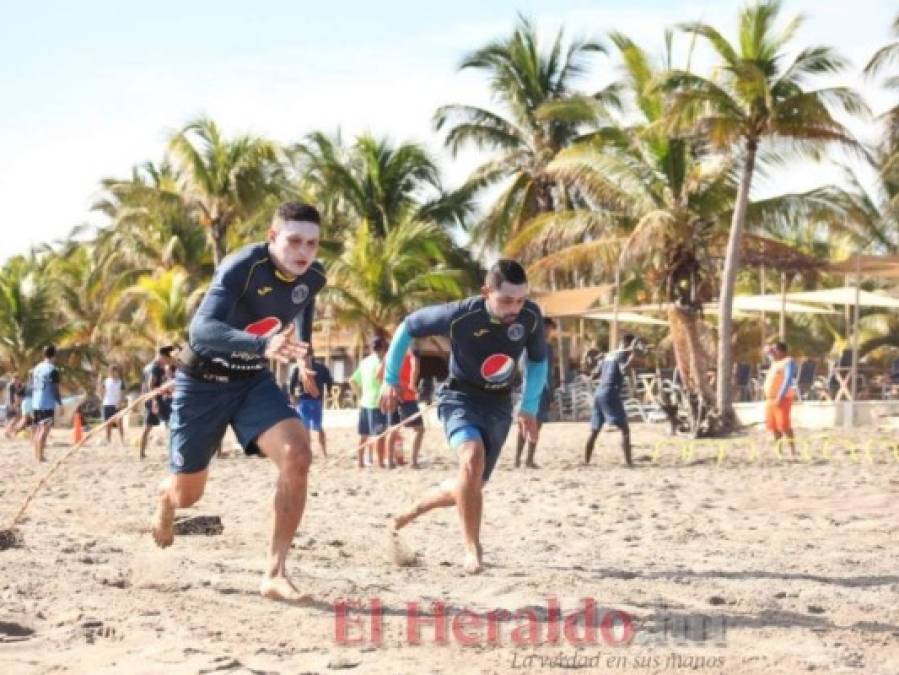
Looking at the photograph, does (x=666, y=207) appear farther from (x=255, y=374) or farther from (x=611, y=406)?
(x=255, y=374)

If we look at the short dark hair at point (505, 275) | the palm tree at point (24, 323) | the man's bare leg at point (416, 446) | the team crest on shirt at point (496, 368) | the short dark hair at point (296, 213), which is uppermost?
the palm tree at point (24, 323)

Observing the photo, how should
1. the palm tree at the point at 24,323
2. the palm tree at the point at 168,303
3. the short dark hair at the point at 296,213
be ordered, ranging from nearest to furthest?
the short dark hair at the point at 296,213
the palm tree at the point at 168,303
the palm tree at the point at 24,323

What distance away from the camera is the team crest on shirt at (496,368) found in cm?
734

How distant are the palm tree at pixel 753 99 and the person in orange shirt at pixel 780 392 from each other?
20.3ft

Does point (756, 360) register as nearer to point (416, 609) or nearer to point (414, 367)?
point (414, 367)

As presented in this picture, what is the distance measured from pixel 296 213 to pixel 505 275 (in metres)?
1.37

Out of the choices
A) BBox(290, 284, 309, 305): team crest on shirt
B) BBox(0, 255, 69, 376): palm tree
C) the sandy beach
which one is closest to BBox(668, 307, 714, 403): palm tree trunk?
the sandy beach

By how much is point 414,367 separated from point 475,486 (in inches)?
385

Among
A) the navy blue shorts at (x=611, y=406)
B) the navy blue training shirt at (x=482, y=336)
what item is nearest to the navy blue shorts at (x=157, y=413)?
the navy blue shorts at (x=611, y=406)

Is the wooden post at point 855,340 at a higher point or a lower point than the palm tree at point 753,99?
lower

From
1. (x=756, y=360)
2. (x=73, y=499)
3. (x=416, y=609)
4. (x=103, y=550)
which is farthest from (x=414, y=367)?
(x=756, y=360)

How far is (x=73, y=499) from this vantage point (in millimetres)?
12312

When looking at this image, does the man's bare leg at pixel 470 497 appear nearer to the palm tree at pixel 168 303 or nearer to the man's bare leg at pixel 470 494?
the man's bare leg at pixel 470 494

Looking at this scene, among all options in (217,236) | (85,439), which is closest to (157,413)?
(85,439)
